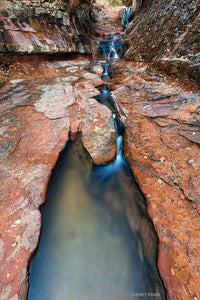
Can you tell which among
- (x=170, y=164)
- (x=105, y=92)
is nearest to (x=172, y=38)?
(x=105, y=92)

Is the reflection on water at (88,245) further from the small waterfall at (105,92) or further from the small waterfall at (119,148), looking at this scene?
the small waterfall at (105,92)

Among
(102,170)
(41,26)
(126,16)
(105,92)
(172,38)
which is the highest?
(126,16)

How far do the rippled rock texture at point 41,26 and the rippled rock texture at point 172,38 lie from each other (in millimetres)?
3729

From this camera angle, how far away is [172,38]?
14.1 feet

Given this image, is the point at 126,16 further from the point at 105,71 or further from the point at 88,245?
the point at 88,245

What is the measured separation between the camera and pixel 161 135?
3.07 meters

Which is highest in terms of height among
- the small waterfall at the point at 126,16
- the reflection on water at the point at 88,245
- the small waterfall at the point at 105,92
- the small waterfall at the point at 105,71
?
the small waterfall at the point at 126,16

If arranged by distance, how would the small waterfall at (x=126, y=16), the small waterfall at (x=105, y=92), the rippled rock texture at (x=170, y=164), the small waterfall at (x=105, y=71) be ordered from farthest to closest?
the small waterfall at (x=126, y=16) < the small waterfall at (x=105, y=71) < the small waterfall at (x=105, y=92) < the rippled rock texture at (x=170, y=164)

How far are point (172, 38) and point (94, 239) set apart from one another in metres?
6.21

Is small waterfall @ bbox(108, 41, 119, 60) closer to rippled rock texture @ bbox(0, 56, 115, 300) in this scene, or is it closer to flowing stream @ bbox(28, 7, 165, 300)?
rippled rock texture @ bbox(0, 56, 115, 300)

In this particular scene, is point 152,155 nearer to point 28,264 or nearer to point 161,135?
point 161,135

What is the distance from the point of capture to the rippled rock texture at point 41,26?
5230 mm

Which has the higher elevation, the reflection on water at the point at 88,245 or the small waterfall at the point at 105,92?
the small waterfall at the point at 105,92

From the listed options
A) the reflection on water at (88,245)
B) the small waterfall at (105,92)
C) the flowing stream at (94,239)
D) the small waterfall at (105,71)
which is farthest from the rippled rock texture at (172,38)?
the reflection on water at (88,245)
